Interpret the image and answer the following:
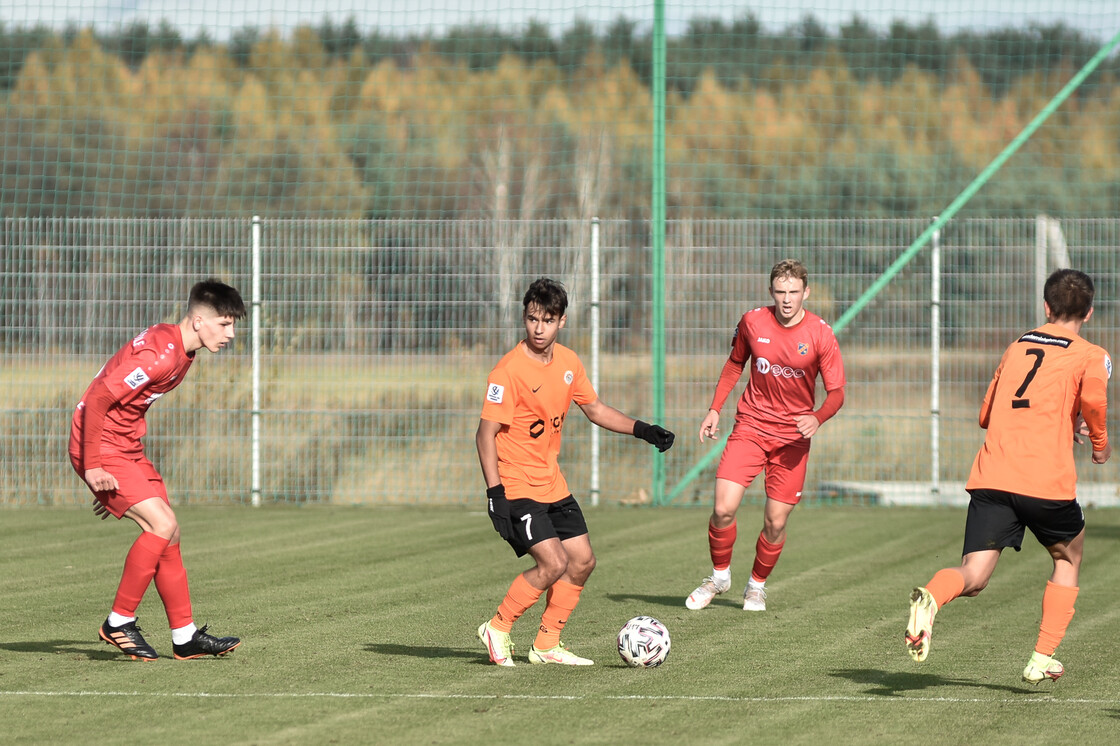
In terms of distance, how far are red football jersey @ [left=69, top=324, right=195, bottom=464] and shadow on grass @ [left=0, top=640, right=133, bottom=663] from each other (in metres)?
0.98

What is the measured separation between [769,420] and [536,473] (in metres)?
2.60

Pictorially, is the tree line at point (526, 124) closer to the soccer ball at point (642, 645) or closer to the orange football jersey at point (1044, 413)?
the soccer ball at point (642, 645)

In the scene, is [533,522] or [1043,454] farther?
[533,522]

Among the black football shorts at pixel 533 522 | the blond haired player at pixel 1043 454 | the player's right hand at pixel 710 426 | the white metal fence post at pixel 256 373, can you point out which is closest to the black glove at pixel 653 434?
the black football shorts at pixel 533 522

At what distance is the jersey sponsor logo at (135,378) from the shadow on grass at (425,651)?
1729 millimetres

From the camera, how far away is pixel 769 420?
8.91 metres

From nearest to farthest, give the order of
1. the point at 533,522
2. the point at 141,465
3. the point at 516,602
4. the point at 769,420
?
the point at 533,522 → the point at 516,602 → the point at 141,465 → the point at 769,420

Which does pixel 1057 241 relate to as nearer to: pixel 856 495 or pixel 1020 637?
pixel 856 495

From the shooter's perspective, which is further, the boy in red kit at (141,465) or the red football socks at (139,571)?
the red football socks at (139,571)

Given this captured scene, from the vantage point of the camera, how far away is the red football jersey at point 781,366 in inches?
342

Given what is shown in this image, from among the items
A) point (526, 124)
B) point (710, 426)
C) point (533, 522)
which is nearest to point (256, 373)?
point (710, 426)

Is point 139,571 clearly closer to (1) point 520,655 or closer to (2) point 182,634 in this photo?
(2) point 182,634

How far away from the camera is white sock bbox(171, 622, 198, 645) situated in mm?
6910

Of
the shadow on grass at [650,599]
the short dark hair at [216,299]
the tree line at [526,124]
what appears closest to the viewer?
the short dark hair at [216,299]
